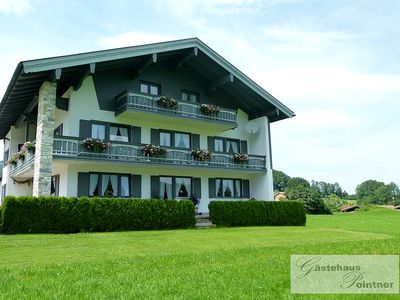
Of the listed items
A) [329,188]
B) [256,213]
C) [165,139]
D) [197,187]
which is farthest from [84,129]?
[329,188]

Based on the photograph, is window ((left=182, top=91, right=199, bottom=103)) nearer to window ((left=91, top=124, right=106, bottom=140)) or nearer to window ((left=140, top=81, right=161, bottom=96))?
window ((left=140, top=81, right=161, bottom=96))

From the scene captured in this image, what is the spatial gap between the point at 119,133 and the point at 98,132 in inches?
55.1

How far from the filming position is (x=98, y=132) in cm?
2206

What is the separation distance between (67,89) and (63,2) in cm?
1108

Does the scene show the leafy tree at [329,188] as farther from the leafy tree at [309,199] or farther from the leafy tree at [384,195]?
the leafy tree at [309,199]

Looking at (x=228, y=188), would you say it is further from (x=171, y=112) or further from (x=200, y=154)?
(x=171, y=112)

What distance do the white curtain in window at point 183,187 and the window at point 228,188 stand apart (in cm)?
218

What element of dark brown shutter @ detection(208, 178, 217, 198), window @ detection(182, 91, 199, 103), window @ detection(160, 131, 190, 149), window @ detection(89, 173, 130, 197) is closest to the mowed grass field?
window @ detection(89, 173, 130, 197)

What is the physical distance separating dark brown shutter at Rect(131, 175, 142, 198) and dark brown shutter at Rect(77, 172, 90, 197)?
2679 mm

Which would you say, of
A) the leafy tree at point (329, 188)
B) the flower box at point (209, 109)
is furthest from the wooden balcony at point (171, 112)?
the leafy tree at point (329, 188)

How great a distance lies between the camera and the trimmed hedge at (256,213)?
21.2 m

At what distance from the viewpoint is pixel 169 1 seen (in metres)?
11.2

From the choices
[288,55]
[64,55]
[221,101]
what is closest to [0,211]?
[64,55]

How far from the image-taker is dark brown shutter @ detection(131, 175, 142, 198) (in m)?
22.7
